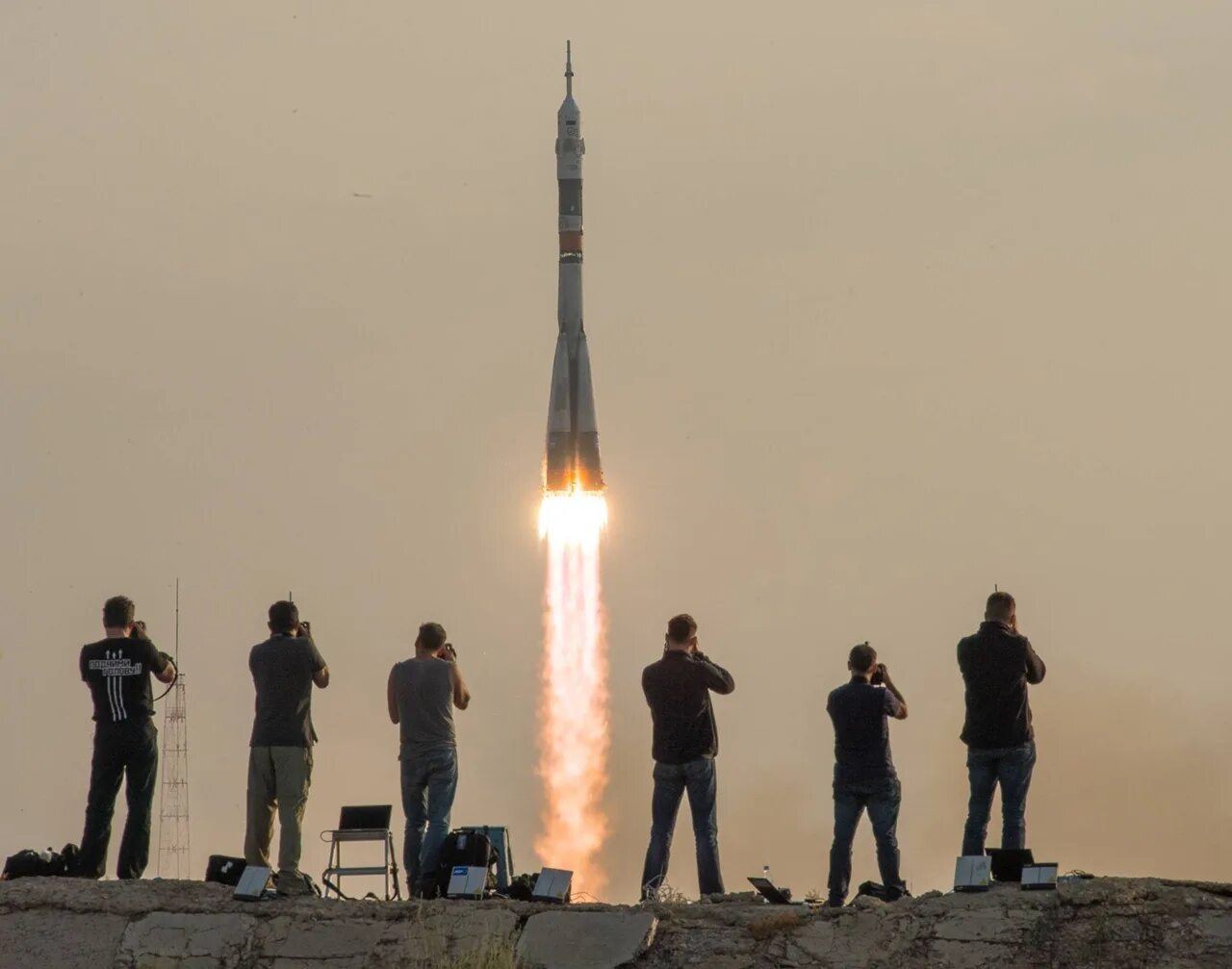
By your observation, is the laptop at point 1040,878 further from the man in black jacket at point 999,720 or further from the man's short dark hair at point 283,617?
the man's short dark hair at point 283,617

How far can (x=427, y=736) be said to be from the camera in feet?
81.3

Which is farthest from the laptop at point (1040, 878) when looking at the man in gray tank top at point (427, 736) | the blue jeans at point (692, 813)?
the man in gray tank top at point (427, 736)

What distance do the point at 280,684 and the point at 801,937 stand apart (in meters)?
4.67

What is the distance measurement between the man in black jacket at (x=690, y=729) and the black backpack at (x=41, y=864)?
502 centimetres

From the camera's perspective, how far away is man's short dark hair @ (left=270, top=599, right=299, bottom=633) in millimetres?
24141

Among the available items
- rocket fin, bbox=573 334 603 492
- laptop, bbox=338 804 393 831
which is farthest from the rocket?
laptop, bbox=338 804 393 831

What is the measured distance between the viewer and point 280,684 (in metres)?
24.1


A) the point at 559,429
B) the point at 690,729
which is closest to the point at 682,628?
the point at 690,729

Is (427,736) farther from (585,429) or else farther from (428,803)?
(585,429)

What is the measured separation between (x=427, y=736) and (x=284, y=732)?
1.30 meters

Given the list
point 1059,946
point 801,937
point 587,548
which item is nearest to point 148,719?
point 801,937

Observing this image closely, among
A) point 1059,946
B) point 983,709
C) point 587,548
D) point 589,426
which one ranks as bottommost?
point 1059,946

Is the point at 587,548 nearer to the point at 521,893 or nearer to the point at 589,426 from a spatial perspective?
the point at 589,426

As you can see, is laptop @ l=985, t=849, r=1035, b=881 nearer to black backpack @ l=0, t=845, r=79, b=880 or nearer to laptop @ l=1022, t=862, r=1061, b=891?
laptop @ l=1022, t=862, r=1061, b=891
